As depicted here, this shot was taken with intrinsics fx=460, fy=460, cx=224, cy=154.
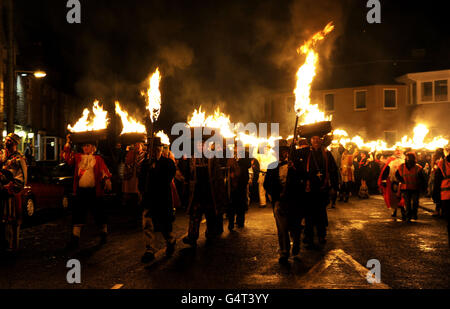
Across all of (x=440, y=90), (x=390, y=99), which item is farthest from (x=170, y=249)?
(x=390, y=99)

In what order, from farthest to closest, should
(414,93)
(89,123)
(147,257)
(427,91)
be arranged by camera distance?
(414,93) < (427,91) < (89,123) < (147,257)

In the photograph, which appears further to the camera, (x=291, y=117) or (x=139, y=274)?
(x=291, y=117)

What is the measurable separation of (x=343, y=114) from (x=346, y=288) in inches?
1412

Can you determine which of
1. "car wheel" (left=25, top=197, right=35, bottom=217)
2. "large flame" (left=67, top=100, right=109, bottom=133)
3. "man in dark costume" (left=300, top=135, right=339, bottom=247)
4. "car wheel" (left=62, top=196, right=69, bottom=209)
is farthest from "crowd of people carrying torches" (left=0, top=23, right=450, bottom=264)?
"car wheel" (left=62, top=196, right=69, bottom=209)

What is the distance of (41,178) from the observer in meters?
14.4

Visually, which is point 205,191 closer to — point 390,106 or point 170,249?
point 170,249

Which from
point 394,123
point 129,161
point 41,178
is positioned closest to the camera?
point 129,161

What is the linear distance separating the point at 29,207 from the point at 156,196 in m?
7.01

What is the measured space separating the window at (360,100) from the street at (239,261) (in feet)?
97.7

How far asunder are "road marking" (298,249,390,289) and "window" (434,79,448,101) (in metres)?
31.8

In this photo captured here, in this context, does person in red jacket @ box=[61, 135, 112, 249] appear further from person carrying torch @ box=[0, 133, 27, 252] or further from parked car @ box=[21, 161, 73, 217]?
parked car @ box=[21, 161, 73, 217]

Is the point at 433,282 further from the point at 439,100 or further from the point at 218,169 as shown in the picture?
the point at 439,100

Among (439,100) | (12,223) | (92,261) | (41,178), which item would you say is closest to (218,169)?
(92,261)

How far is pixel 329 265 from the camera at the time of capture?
680 cm
